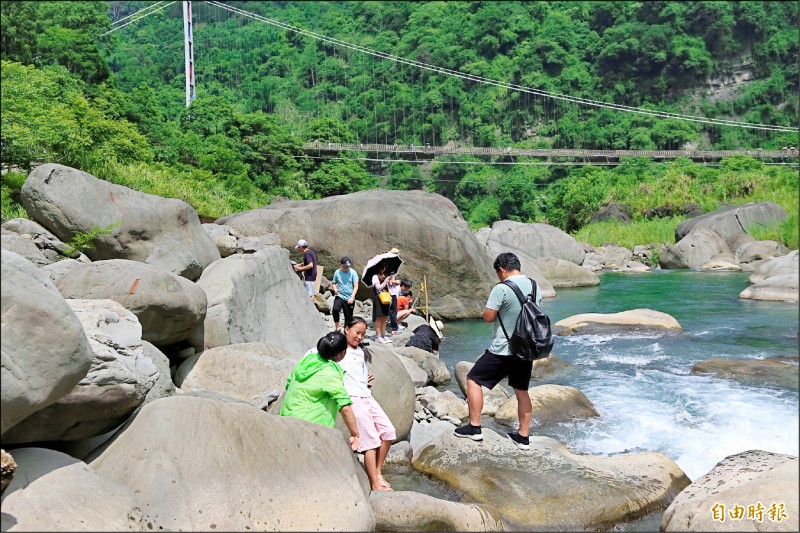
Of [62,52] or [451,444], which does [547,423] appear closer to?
[451,444]

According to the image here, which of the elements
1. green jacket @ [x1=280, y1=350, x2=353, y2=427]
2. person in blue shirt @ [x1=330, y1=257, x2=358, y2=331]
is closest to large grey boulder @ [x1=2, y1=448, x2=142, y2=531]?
green jacket @ [x1=280, y1=350, x2=353, y2=427]

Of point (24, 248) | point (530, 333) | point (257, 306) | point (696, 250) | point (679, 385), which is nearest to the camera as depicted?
point (530, 333)

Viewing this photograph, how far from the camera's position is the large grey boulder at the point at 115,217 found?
7820 millimetres

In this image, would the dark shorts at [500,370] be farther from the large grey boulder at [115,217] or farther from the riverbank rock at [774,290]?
the riverbank rock at [774,290]

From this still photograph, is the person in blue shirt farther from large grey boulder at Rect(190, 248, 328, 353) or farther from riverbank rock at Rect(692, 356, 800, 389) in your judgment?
riverbank rock at Rect(692, 356, 800, 389)

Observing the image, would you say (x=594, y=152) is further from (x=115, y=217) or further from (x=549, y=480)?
(x=549, y=480)

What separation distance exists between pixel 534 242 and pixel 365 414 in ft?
67.2

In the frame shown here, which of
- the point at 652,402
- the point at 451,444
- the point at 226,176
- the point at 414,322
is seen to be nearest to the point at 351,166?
the point at 226,176

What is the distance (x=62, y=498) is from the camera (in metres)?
2.93

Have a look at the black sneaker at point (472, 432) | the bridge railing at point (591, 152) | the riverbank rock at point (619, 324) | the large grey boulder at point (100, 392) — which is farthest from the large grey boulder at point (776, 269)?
the bridge railing at point (591, 152)

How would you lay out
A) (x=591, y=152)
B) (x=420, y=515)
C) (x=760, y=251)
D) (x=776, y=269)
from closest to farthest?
(x=420, y=515), (x=776, y=269), (x=760, y=251), (x=591, y=152)

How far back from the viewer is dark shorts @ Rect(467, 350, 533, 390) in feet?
15.1

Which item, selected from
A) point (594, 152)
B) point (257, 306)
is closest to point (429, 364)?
point (257, 306)

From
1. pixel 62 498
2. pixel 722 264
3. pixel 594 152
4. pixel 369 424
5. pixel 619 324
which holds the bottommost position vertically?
pixel 722 264
